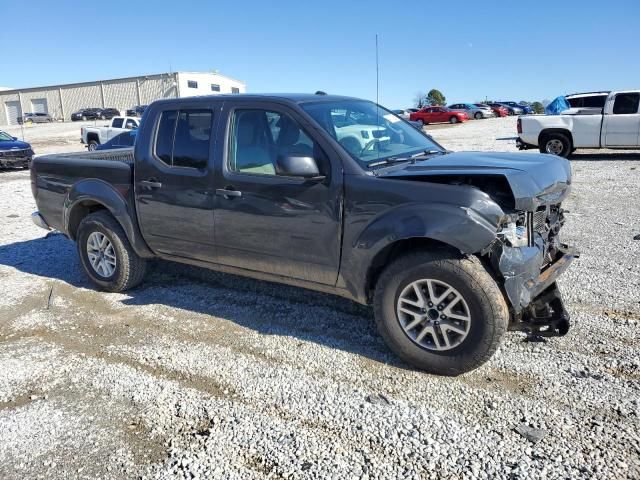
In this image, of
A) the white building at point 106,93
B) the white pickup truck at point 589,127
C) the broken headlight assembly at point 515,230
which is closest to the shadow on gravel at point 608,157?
the white pickup truck at point 589,127

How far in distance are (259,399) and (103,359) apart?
1433 mm

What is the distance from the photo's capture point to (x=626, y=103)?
14516mm

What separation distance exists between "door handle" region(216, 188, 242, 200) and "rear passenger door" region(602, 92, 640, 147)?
13.8m

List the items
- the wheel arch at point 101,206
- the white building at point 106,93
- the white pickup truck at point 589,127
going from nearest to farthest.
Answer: the wheel arch at point 101,206
the white pickup truck at point 589,127
the white building at point 106,93

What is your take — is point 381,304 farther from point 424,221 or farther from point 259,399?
point 259,399

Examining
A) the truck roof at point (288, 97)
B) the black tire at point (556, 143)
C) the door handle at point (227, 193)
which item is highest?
the truck roof at point (288, 97)

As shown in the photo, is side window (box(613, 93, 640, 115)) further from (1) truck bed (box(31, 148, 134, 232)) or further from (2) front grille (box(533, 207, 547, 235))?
(1) truck bed (box(31, 148, 134, 232))

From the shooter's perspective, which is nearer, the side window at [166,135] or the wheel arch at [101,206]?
the side window at [166,135]

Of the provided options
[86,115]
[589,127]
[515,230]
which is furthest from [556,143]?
[86,115]

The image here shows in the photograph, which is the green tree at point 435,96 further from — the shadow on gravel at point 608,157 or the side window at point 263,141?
the side window at point 263,141

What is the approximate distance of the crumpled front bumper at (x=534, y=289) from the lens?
3.41 metres

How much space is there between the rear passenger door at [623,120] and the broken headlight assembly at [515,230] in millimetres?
13334

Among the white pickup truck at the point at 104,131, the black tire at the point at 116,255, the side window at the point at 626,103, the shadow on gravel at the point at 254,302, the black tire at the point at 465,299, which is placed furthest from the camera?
the white pickup truck at the point at 104,131

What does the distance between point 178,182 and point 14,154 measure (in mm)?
17107
